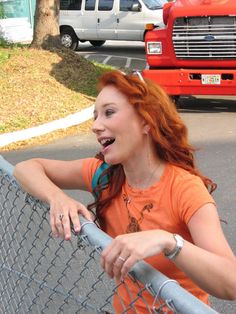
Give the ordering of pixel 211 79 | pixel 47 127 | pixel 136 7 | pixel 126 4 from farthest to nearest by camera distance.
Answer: pixel 126 4 → pixel 136 7 → pixel 211 79 → pixel 47 127

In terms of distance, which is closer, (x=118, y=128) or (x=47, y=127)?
(x=118, y=128)

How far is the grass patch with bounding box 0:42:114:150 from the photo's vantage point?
9320 millimetres

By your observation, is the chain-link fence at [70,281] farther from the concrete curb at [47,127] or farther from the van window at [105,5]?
the van window at [105,5]

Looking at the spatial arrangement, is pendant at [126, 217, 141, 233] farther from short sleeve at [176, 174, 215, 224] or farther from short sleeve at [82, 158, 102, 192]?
short sleeve at [82, 158, 102, 192]

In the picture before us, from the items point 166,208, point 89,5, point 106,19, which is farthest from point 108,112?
point 89,5

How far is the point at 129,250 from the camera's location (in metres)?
1.66

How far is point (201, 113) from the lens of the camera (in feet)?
32.3

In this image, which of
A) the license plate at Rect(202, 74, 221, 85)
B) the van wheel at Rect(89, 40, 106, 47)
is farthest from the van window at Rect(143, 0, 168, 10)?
the license plate at Rect(202, 74, 221, 85)

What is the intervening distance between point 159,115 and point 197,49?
7.44 metres

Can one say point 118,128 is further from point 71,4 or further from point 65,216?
point 71,4

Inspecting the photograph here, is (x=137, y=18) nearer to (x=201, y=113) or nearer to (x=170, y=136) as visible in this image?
(x=201, y=113)

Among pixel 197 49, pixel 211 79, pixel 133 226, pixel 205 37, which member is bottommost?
pixel 211 79

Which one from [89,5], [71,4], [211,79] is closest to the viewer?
[211,79]

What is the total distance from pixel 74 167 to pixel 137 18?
1732cm
